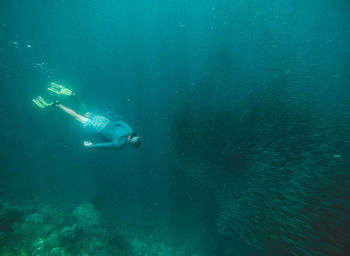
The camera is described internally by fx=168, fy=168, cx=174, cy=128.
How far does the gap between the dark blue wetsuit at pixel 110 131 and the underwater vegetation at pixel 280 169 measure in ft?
18.0

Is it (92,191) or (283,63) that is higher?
(283,63)

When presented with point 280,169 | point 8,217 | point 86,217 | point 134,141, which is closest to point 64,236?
point 86,217

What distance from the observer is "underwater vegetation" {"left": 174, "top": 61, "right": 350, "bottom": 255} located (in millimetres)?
5066

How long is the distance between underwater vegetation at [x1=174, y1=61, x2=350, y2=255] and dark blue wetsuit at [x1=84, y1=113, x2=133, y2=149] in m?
5.48

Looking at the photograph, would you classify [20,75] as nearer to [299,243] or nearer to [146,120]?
[146,120]

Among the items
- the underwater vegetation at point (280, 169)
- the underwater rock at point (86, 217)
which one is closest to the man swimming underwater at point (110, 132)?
the underwater vegetation at point (280, 169)

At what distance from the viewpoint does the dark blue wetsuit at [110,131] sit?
420 cm

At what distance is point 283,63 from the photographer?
31.9 ft

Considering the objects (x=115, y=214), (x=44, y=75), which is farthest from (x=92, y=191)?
(x=44, y=75)

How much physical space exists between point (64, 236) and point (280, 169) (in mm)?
10130

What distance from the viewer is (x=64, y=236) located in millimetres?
8094

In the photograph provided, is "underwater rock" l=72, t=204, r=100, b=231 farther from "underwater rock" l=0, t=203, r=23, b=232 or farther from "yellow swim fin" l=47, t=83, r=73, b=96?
"yellow swim fin" l=47, t=83, r=73, b=96

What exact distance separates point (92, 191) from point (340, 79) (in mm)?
17136

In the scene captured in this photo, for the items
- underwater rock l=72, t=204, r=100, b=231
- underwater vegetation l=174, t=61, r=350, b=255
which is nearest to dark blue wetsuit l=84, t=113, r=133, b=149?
underwater vegetation l=174, t=61, r=350, b=255
